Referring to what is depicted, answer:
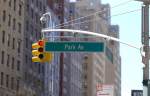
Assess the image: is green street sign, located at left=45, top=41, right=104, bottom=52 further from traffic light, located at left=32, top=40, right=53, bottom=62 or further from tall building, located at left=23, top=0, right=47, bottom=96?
tall building, located at left=23, top=0, right=47, bottom=96

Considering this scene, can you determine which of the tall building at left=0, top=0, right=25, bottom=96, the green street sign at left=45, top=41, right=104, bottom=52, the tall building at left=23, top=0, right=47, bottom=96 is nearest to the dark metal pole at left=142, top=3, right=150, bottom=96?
the green street sign at left=45, top=41, right=104, bottom=52

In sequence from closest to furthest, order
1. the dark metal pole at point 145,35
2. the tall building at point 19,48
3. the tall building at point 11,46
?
1. the dark metal pole at point 145,35
2. the tall building at point 11,46
3. the tall building at point 19,48

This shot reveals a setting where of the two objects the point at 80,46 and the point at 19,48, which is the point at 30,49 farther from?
the point at 80,46

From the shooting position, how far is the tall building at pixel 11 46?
8946cm

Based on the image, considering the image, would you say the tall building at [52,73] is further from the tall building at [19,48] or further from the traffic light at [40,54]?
the traffic light at [40,54]

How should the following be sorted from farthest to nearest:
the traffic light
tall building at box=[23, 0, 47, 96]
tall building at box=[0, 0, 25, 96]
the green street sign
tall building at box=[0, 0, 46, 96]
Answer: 1. tall building at box=[23, 0, 47, 96]
2. tall building at box=[0, 0, 46, 96]
3. tall building at box=[0, 0, 25, 96]
4. the traffic light
5. the green street sign

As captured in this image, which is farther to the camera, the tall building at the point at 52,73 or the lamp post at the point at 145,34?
the tall building at the point at 52,73

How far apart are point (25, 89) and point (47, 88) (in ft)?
70.2

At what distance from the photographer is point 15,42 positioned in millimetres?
96438

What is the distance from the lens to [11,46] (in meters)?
94.2

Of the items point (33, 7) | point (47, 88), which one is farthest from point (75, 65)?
point (33, 7)

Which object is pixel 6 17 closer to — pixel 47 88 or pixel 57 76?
pixel 47 88

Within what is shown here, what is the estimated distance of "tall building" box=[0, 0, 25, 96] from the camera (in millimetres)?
89463

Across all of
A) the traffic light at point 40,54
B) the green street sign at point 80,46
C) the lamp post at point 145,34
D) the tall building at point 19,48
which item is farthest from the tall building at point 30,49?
the lamp post at point 145,34
